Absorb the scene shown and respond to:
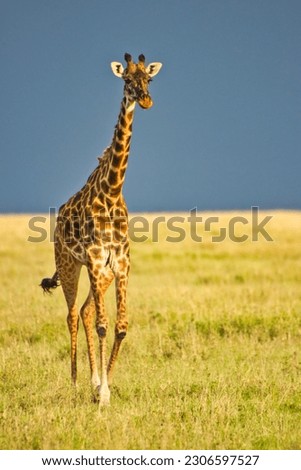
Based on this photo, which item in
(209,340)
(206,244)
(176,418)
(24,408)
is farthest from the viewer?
(206,244)

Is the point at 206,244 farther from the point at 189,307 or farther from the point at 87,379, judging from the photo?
the point at 87,379

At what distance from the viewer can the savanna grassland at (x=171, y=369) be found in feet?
24.1

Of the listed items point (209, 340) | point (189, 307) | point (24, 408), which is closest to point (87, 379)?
point (24, 408)

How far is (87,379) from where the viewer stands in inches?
384

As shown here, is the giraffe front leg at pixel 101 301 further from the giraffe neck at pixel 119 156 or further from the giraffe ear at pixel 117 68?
the giraffe ear at pixel 117 68

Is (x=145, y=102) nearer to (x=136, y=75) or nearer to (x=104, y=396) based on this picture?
(x=136, y=75)

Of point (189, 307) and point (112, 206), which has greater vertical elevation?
point (112, 206)

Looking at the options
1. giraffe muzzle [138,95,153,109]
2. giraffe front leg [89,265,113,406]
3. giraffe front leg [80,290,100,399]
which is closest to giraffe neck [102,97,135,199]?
giraffe muzzle [138,95,153,109]

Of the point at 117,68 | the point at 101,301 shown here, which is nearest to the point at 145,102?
the point at 117,68

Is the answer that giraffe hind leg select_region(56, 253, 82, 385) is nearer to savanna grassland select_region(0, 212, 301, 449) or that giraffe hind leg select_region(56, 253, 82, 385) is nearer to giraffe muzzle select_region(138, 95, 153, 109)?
savanna grassland select_region(0, 212, 301, 449)

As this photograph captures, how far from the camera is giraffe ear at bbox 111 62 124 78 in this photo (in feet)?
29.0

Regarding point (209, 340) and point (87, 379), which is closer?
point (87, 379)
